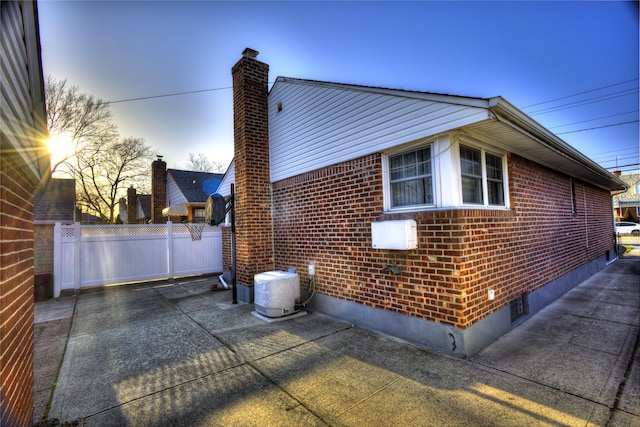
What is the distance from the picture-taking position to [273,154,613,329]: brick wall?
3889 mm

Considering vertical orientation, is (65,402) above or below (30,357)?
below

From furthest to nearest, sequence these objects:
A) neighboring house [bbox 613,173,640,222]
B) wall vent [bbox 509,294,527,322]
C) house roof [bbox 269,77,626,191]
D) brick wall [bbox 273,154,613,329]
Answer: neighboring house [bbox 613,173,640,222] < wall vent [bbox 509,294,527,322] < brick wall [bbox 273,154,613,329] < house roof [bbox 269,77,626,191]

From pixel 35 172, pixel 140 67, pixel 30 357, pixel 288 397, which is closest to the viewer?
pixel 35 172

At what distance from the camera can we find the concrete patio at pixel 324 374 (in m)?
2.69

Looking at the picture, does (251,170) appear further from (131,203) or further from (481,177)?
(131,203)

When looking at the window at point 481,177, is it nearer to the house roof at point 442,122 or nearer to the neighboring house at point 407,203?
the neighboring house at point 407,203

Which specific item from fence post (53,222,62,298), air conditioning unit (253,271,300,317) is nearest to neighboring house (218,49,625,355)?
air conditioning unit (253,271,300,317)

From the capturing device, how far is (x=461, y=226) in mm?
3766

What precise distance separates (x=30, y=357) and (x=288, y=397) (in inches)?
97.5

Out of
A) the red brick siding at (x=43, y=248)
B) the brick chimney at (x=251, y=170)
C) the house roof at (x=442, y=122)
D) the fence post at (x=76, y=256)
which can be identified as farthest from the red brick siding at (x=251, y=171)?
the red brick siding at (x=43, y=248)

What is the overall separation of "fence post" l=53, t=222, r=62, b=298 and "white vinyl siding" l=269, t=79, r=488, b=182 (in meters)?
6.78

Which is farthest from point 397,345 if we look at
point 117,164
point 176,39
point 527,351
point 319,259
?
point 117,164

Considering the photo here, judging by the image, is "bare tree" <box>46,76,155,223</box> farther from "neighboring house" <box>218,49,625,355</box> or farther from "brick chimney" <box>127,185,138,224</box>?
"neighboring house" <box>218,49,625,355</box>

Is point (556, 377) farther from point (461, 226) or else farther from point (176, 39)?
point (176, 39)
